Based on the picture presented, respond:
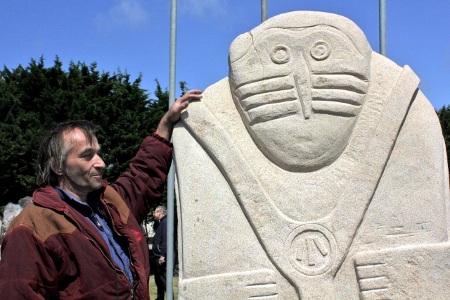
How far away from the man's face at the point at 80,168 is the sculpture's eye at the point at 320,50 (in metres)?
1.09

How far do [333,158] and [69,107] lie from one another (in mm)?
12549

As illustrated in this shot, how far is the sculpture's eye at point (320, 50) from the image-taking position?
261cm

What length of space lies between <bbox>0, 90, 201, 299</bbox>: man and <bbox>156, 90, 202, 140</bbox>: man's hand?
0.96 feet

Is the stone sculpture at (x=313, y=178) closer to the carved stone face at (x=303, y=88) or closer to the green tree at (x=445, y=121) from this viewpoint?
the carved stone face at (x=303, y=88)

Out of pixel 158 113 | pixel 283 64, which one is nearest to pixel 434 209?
pixel 283 64

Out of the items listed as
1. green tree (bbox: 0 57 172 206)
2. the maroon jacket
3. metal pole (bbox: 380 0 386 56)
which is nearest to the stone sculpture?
the maroon jacket

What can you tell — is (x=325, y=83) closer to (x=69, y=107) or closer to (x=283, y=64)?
(x=283, y=64)

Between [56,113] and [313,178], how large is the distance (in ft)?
42.1

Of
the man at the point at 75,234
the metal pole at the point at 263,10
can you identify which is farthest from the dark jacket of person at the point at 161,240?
the man at the point at 75,234

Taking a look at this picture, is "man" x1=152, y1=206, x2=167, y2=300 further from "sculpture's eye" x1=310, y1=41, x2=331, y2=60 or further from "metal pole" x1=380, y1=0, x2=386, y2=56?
"sculpture's eye" x1=310, y1=41, x2=331, y2=60

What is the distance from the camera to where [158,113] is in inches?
632

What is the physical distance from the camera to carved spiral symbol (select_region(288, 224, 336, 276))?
246 cm

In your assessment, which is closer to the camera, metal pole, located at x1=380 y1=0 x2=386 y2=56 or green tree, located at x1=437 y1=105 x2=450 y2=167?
metal pole, located at x1=380 y1=0 x2=386 y2=56

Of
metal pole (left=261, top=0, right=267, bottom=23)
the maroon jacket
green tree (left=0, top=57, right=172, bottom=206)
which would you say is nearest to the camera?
the maroon jacket
